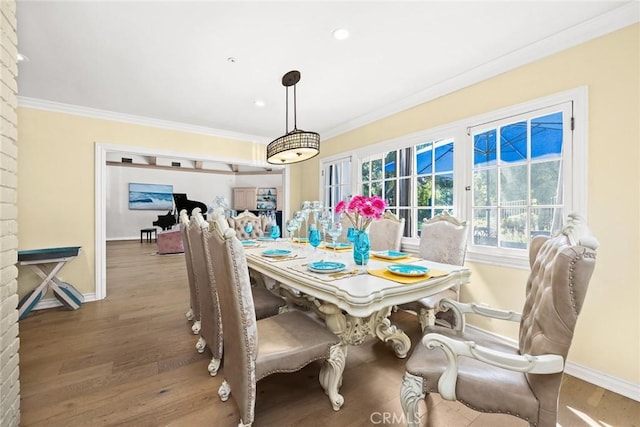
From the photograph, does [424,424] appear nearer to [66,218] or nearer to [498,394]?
[498,394]

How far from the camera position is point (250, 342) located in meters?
1.25

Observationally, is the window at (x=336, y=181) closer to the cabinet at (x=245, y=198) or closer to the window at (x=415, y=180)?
the window at (x=415, y=180)

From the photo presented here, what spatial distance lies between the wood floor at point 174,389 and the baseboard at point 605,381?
0.18 ft

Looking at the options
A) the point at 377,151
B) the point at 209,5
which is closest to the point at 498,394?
the point at 209,5

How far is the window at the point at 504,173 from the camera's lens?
6.47ft

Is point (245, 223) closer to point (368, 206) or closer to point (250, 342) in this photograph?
point (368, 206)

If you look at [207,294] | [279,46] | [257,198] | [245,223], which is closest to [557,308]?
[207,294]

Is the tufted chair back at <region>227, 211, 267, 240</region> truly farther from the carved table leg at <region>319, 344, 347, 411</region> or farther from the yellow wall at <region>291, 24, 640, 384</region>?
the yellow wall at <region>291, 24, 640, 384</region>

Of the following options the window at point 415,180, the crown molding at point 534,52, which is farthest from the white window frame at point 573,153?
the window at point 415,180

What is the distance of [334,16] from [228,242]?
1669 millimetres

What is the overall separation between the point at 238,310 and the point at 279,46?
1.99 m

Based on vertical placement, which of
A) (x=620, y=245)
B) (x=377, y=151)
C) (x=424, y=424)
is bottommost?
(x=424, y=424)

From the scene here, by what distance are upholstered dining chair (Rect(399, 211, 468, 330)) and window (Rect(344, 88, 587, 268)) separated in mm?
273

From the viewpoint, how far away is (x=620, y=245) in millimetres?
1727
